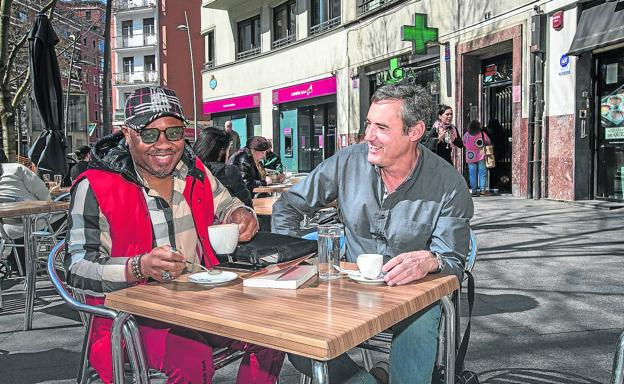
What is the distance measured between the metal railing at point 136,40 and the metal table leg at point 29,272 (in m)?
51.4

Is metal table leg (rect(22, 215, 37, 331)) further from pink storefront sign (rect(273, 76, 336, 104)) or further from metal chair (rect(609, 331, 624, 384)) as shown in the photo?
pink storefront sign (rect(273, 76, 336, 104))

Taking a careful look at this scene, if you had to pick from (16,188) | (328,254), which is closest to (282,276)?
(328,254)

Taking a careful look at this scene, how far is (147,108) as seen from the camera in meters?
2.19

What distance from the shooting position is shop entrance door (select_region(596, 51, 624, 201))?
9836 millimetres

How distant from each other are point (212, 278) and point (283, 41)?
69.0 feet

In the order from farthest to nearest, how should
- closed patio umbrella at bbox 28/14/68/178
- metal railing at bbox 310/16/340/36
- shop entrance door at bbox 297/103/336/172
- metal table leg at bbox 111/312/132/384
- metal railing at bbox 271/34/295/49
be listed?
metal railing at bbox 271/34/295/49 < shop entrance door at bbox 297/103/336/172 < metal railing at bbox 310/16/340/36 < closed patio umbrella at bbox 28/14/68/178 < metal table leg at bbox 111/312/132/384

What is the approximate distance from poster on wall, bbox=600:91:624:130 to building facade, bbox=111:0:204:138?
3739 cm

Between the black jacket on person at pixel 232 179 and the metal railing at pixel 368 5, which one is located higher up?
the metal railing at pixel 368 5

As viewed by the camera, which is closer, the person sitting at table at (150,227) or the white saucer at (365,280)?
the white saucer at (365,280)

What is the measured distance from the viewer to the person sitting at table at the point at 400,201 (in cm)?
210

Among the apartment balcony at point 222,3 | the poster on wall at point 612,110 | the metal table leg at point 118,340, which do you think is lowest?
the metal table leg at point 118,340

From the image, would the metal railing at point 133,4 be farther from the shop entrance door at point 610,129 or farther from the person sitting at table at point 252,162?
the person sitting at table at point 252,162

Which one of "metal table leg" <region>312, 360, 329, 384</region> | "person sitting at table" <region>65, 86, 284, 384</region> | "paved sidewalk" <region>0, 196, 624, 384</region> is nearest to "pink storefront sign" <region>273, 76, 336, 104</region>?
"paved sidewalk" <region>0, 196, 624, 384</region>

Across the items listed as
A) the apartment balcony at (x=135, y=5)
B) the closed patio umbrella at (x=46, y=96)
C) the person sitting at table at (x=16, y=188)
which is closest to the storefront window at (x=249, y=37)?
the closed patio umbrella at (x=46, y=96)
